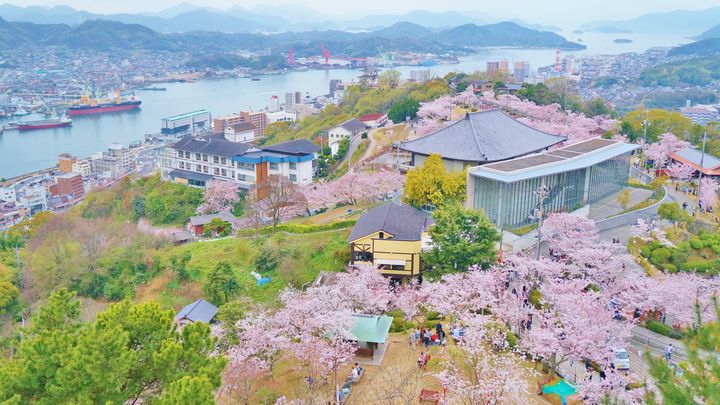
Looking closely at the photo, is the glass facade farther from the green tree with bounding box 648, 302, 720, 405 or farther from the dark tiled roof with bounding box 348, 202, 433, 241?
the green tree with bounding box 648, 302, 720, 405

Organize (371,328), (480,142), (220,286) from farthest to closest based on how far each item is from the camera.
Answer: (480,142)
(220,286)
(371,328)

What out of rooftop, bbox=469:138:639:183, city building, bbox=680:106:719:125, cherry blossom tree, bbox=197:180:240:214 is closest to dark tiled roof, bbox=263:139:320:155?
cherry blossom tree, bbox=197:180:240:214

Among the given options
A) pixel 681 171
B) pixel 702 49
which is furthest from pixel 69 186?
pixel 702 49

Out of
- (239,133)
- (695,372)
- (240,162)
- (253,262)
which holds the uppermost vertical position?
(695,372)

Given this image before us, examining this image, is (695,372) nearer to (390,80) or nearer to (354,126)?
(354,126)

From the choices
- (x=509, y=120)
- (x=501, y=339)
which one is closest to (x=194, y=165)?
(x=509, y=120)

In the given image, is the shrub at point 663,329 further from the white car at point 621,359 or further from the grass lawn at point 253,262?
the grass lawn at point 253,262
